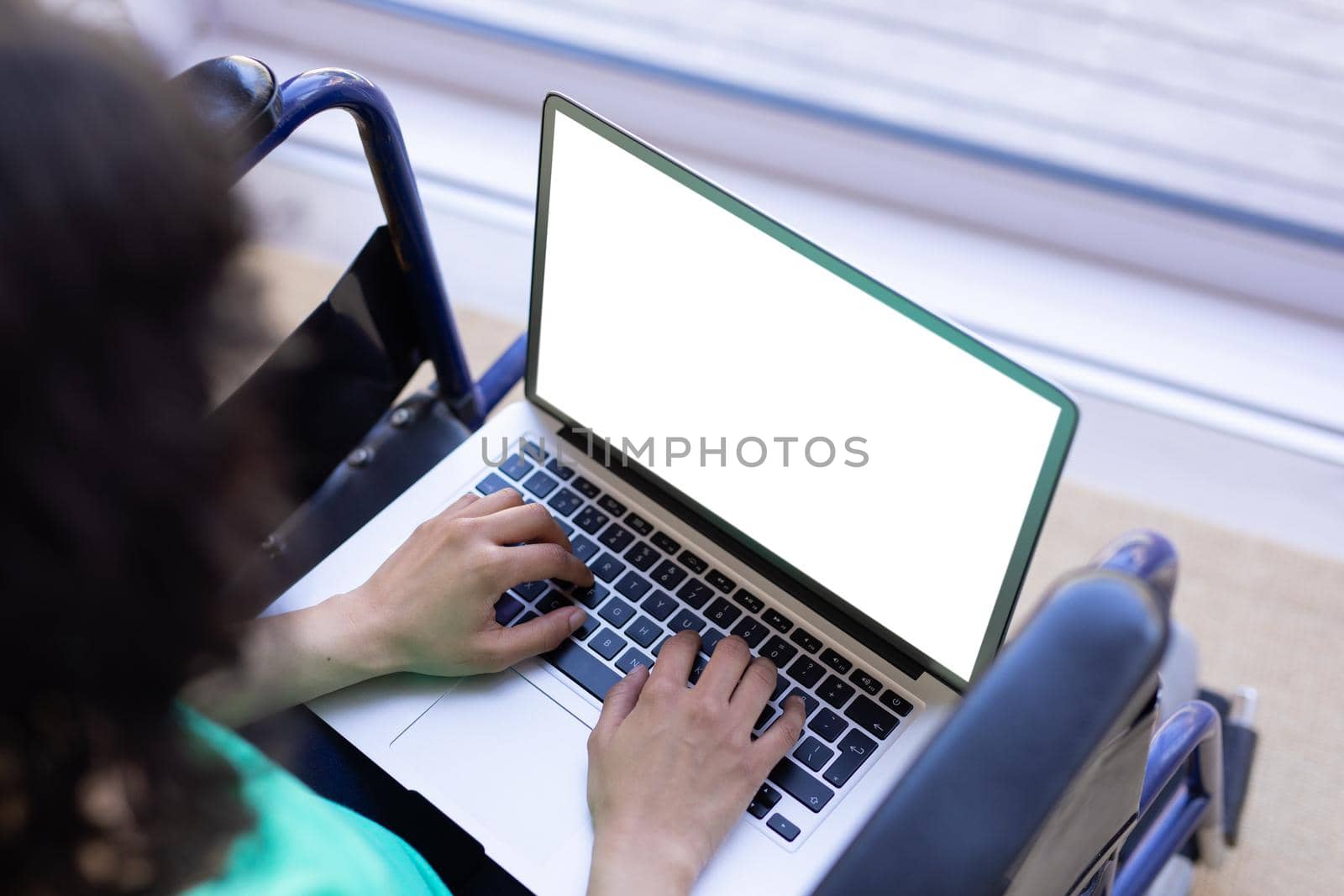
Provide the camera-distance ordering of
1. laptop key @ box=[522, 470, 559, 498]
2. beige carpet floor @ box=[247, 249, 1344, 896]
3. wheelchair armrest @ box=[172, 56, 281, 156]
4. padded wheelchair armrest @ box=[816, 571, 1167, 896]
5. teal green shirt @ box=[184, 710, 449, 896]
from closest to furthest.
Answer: padded wheelchair armrest @ box=[816, 571, 1167, 896] < teal green shirt @ box=[184, 710, 449, 896] < wheelchair armrest @ box=[172, 56, 281, 156] < laptop key @ box=[522, 470, 559, 498] < beige carpet floor @ box=[247, 249, 1344, 896]

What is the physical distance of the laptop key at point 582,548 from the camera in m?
0.76

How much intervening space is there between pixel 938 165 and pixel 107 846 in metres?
1.16

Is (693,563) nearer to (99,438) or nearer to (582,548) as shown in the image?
(582,548)

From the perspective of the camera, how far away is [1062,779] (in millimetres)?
287

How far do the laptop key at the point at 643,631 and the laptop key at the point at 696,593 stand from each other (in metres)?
0.03

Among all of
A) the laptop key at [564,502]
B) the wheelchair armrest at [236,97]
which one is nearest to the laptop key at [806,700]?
the laptop key at [564,502]

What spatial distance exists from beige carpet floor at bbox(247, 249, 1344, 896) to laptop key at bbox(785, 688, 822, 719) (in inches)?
17.1

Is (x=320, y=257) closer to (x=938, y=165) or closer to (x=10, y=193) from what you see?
(x=938, y=165)

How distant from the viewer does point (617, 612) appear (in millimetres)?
731

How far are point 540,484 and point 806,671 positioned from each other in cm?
24

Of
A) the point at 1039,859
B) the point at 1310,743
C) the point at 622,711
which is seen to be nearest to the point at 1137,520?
the point at 1310,743

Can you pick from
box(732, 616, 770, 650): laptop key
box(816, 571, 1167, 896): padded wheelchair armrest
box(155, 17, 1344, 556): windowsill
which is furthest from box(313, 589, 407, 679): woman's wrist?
box(155, 17, 1344, 556): windowsill

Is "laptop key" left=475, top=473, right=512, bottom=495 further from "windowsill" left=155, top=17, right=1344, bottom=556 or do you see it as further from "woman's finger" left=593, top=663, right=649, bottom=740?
"windowsill" left=155, top=17, right=1344, bottom=556

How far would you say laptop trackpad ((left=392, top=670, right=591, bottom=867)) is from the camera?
0.65 meters
